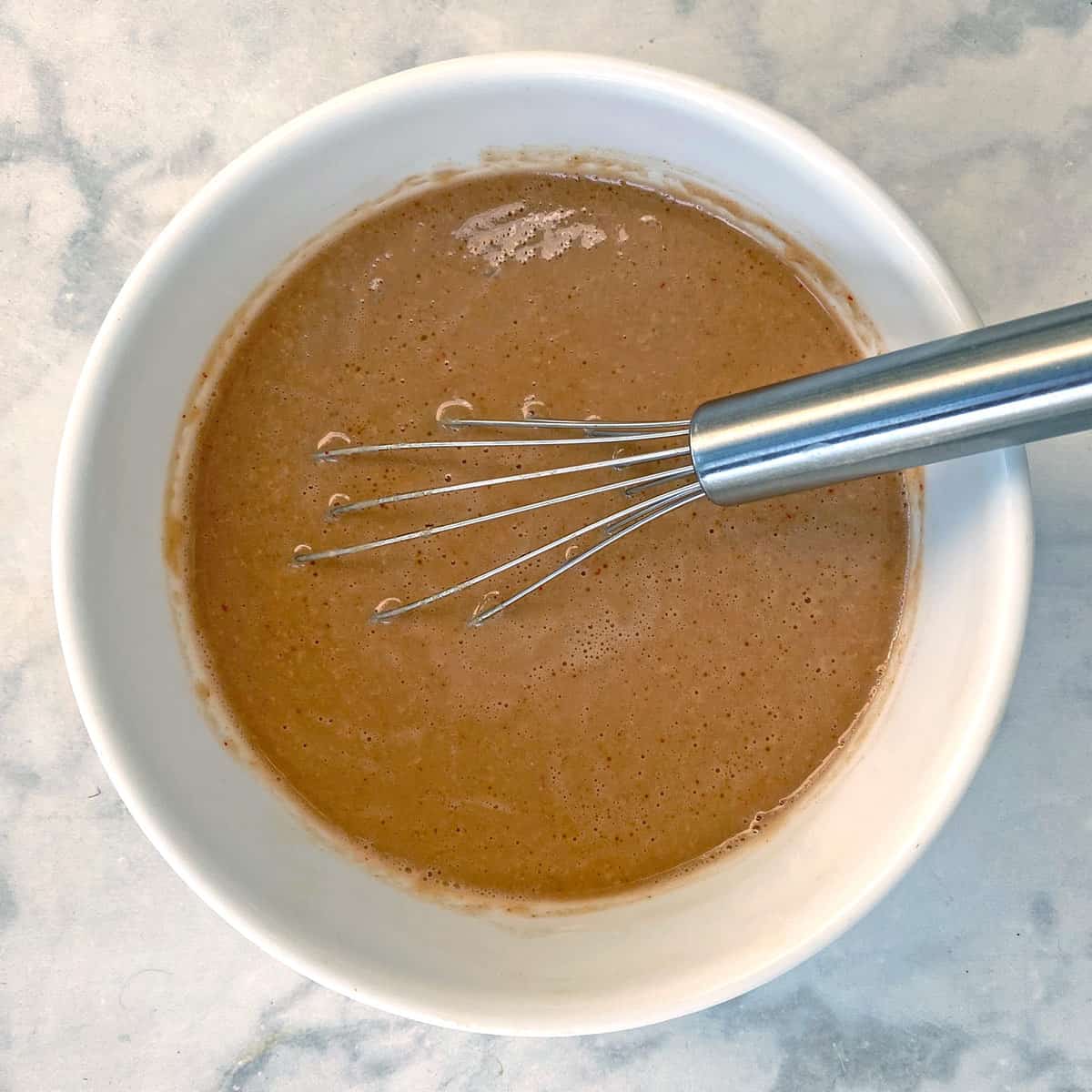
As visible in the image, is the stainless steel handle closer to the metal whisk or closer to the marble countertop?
the metal whisk

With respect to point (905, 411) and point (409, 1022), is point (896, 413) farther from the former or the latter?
point (409, 1022)

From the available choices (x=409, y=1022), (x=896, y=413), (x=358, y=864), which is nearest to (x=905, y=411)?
(x=896, y=413)

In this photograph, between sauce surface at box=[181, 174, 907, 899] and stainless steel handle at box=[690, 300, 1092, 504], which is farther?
sauce surface at box=[181, 174, 907, 899]

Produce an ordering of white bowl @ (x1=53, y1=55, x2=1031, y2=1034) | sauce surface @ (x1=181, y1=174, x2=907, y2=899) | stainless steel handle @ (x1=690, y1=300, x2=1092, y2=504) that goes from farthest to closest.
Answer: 1. sauce surface @ (x1=181, y1=174, x2=907, y2=899)
2. white bowl @ (x1=53, y1=55, x2=1031, y2=1034)
3. stainless steel handle @ (x1=690, y1=300, x2=1092, y2=504)

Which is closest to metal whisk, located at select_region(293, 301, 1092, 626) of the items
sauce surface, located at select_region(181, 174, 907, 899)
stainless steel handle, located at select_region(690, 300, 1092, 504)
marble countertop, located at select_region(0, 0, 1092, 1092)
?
Answer: stainless steel handle, located at select_region(690, 300, 1092, 504)

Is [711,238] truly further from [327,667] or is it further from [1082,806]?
[1082,806]

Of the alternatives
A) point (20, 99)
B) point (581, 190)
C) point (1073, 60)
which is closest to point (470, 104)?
point (581, 190)

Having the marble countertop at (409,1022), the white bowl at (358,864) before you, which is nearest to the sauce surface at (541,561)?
the white bowl at (358,864)
